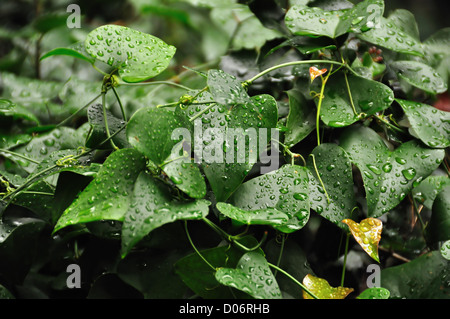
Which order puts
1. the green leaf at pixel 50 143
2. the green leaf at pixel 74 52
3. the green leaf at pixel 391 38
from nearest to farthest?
the green leaf at pixel 74 52, the green leaf at pixel 391 38, the green leaf at pixel 50 143

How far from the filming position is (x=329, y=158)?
50 cm

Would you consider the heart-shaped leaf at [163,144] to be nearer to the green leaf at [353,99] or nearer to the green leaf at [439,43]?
the green leaf at [353,99]

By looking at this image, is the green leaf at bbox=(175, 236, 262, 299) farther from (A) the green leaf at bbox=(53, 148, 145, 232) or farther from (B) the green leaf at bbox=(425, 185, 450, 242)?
(B) the green leaf at bbox=(425, 185, 450, 242)

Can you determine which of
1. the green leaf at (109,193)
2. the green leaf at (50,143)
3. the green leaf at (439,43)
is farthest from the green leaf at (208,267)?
the green leaf at (439,43)

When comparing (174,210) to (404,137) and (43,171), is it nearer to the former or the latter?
(43,171)

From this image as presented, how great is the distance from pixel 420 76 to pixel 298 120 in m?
0.23

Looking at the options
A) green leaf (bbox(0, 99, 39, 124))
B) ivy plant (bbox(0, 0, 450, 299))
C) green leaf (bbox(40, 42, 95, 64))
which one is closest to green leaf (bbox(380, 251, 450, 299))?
ivy plant (bbox(0, 0, 450, 299))

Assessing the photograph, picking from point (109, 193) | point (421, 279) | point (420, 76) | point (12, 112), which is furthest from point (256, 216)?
point (12, 112)

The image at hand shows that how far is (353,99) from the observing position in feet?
1.77

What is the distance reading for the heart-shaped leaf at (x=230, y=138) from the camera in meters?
0.43

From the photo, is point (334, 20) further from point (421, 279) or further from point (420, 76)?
point (421, 279)

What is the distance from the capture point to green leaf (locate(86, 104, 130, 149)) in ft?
1.59

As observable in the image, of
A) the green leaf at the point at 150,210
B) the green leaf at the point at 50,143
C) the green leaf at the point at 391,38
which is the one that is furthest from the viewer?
the green leaf at the point at 50,143
